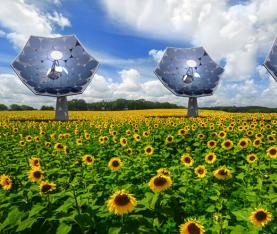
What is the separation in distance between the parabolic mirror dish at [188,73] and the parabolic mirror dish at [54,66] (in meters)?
8.52

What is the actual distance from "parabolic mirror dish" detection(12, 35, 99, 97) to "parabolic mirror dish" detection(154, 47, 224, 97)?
335 inches

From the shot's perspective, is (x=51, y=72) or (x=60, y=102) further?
(x=60, y=102)

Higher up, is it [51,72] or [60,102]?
[51,72]

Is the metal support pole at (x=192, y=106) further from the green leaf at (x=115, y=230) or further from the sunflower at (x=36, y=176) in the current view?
the green leaf at (x=115, y=230)

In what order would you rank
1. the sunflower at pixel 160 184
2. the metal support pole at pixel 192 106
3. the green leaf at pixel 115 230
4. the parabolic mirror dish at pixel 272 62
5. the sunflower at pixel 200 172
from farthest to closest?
the metal support pole at pixel 192 106, the parabolic mirror dish at pixel 272 62, the sunflower at pixel 200 172, the sunflower at pixel 160 184, the green leaf at pixel 115 230

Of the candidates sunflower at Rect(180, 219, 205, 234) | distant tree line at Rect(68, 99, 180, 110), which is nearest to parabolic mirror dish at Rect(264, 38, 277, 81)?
sunflower at Rect(180, 219, 205, 234)

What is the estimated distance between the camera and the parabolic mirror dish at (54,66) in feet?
123

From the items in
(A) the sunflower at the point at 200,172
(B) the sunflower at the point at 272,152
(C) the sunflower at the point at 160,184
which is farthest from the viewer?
(B) the sunflower at the point at 272,152

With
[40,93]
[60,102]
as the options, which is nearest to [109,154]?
[40,93]

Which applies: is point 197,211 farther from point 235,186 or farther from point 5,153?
point 5,153

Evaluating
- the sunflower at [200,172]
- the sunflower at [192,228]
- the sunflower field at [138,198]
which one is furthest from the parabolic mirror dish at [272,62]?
the sunflower at [192,228]

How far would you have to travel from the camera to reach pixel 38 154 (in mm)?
11227

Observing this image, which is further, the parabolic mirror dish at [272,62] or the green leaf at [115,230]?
the parabolic mirror dish at [272,62]

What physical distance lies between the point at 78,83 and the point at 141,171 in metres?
29.9
